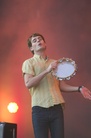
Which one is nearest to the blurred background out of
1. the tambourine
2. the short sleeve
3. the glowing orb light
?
the glowing orb light

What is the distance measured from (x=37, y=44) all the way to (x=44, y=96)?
0.38 metres

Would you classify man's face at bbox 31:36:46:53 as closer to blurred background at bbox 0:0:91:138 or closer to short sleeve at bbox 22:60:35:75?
short sleeve at bbox 22:60:35:75

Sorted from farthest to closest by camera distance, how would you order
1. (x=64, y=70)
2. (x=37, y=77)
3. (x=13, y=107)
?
1. (x=13, y=107)
2. (x=64, y=70)
3. (x=37, y=77)

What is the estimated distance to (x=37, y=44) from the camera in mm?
1777

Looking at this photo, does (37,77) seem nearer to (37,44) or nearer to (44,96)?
(44,96)

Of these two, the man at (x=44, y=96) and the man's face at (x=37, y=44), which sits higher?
the man's face at (x=37, y=44)

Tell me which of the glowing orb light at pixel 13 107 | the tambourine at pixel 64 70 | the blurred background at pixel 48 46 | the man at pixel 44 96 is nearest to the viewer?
the man at pixel 44 96

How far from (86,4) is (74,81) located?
798 mm

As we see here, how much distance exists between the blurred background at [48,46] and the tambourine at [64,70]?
2.40 feet

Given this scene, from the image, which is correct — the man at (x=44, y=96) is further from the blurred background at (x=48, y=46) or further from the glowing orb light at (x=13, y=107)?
the glowing orb light at (x=13, y=107)

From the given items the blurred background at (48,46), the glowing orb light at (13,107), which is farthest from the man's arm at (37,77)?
the glowing orb light at (13,107)

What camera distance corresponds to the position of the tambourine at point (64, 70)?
1697 mm

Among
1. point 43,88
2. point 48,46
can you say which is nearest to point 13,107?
point 48,46

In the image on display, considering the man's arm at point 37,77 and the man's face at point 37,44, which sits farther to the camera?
the man's face at point 37,44
